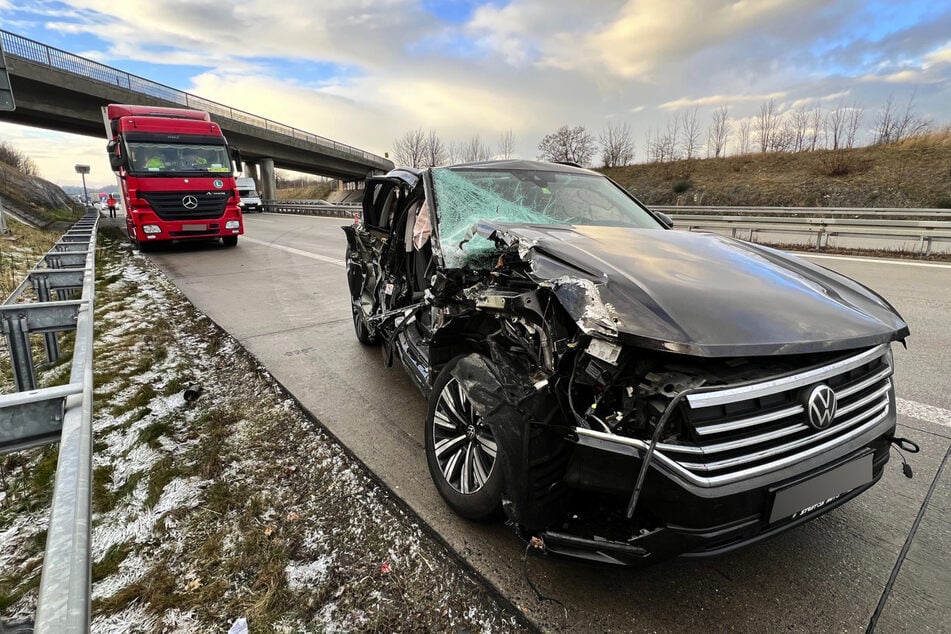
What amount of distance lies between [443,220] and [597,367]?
5.63 ft

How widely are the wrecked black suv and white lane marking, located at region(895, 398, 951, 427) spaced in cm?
153

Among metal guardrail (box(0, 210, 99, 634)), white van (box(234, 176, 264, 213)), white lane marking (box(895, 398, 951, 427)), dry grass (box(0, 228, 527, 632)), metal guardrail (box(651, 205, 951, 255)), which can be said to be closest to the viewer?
metal guardrail (box(0, 210, 99, 634))

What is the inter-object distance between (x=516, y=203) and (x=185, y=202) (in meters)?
11.9

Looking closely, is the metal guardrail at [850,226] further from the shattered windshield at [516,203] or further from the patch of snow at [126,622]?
the patch of snow at [126,622]

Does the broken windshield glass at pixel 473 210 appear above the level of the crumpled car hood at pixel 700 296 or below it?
above

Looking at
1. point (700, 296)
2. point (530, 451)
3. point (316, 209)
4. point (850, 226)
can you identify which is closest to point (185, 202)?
point (530, 451)

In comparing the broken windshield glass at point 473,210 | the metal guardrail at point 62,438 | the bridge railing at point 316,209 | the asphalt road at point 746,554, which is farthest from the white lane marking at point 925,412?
the bridge railing at point 316,209

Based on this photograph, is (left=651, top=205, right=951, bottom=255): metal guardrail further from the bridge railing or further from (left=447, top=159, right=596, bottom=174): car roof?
the bridge railing

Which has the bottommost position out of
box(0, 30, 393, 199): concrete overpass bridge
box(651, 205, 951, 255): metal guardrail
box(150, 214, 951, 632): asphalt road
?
box(150, 214, 951, 632): asphalt road

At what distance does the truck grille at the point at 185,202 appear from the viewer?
39.5 ft

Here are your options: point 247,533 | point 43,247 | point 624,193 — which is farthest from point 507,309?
point 43,247

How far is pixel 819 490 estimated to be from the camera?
1823 millimetres

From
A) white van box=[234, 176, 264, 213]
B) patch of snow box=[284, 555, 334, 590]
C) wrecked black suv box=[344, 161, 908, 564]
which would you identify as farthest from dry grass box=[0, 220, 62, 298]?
white van box=[234, 176, 264, 213]

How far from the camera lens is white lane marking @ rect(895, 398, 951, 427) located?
3.33 m
